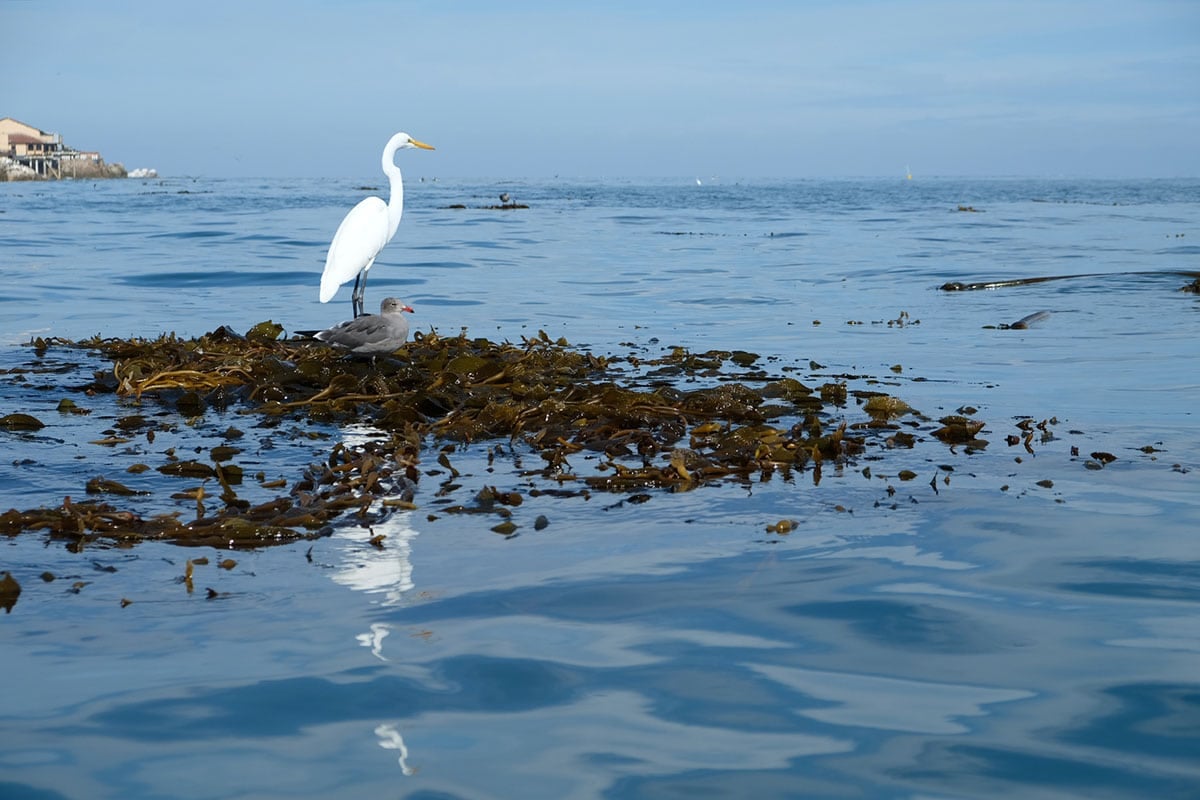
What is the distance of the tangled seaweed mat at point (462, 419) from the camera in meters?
5.16

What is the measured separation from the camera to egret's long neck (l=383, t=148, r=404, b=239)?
44.8ft

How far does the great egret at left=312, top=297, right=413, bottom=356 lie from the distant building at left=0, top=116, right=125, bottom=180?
128 meters

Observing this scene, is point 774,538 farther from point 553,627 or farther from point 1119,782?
point 1119,782

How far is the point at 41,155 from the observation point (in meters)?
135

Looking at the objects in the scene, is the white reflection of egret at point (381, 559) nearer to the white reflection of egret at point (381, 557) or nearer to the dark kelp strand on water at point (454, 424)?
the white reflection of egret at point (381, 557)

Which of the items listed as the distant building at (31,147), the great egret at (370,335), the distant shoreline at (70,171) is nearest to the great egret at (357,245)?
the great egret at (370,335)

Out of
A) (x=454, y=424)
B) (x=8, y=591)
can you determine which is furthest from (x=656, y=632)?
(x=454, y=424)

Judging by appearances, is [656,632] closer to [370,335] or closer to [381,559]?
[381,559]

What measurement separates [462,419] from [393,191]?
8040mm

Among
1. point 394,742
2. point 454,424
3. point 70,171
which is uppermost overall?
point 70,171

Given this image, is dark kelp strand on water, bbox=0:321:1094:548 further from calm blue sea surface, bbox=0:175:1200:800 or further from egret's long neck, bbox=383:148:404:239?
egret's long neck, bbox=383:148:404:239

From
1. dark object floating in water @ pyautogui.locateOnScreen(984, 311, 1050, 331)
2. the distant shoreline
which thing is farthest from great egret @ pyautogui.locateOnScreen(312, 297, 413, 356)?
the distant shoreline

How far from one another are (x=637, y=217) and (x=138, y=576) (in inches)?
1616

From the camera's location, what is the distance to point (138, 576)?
14.4 feet
